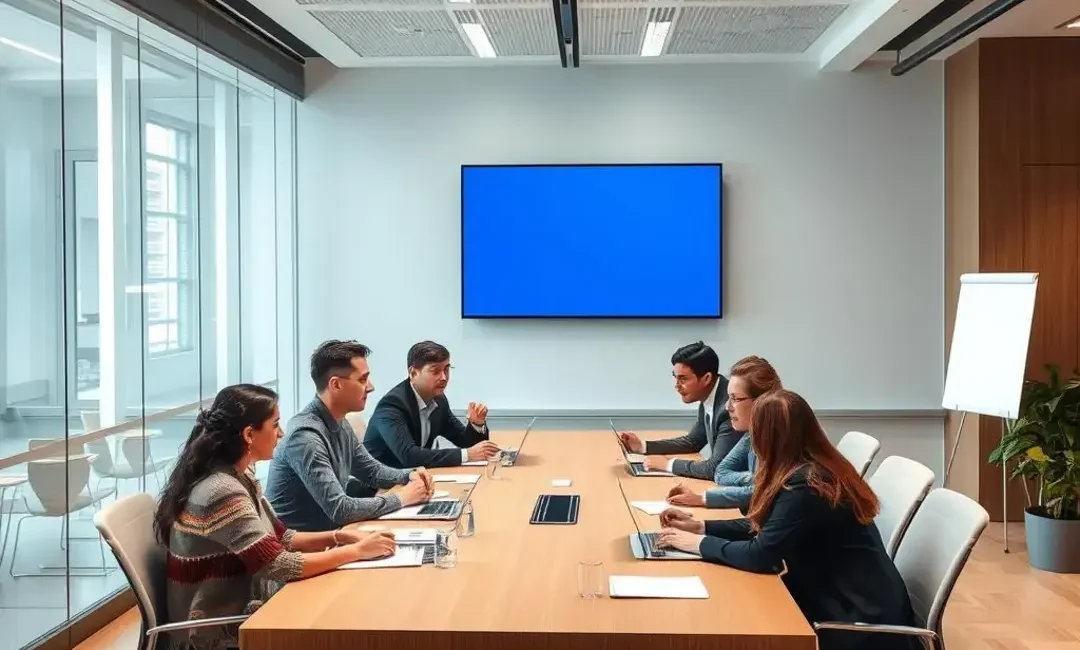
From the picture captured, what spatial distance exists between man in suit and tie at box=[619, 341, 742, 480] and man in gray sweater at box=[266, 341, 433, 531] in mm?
1238

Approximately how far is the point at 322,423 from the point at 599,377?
339cm

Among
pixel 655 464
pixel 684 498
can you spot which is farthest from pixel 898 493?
pixel 655 464

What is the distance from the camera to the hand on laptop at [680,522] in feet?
10.2

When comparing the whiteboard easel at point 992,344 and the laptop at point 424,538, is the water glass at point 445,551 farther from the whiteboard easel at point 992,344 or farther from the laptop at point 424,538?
the whiteboard easel at point 992,344

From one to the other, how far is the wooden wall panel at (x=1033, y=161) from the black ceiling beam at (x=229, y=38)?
4.53 meters

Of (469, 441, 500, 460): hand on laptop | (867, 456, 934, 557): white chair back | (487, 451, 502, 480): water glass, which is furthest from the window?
(867, 456, 934, 557): white chair back

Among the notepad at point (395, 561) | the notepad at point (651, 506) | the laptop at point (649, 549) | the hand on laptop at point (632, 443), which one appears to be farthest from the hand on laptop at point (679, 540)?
the hand on laptop at point (632, 443)

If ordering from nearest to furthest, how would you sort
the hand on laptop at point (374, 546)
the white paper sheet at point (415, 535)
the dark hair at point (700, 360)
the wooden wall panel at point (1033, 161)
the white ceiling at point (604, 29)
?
the hand on laptop at point (374, 546) < the white paper sheet at point (415, 535) < the dark hair at point (700, 360) < the white ceiling at point (604, 29) < the wooden wall panel at point (1033, 161)

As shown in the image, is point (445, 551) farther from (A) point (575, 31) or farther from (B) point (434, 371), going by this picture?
(A) point (575, 31)

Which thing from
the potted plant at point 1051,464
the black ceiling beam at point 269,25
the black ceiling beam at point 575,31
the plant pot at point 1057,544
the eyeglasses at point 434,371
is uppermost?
the black ceiling beam at point 269,25

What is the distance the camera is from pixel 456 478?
423 centimetres

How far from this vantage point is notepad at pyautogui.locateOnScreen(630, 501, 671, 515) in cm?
351

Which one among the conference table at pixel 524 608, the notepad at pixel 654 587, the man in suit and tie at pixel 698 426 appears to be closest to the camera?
the conference table at pixel 524 608

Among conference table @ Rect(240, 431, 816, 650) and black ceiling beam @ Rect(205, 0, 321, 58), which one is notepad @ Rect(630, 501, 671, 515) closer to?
conference table @ Rect(240, 431, 816, 650)
